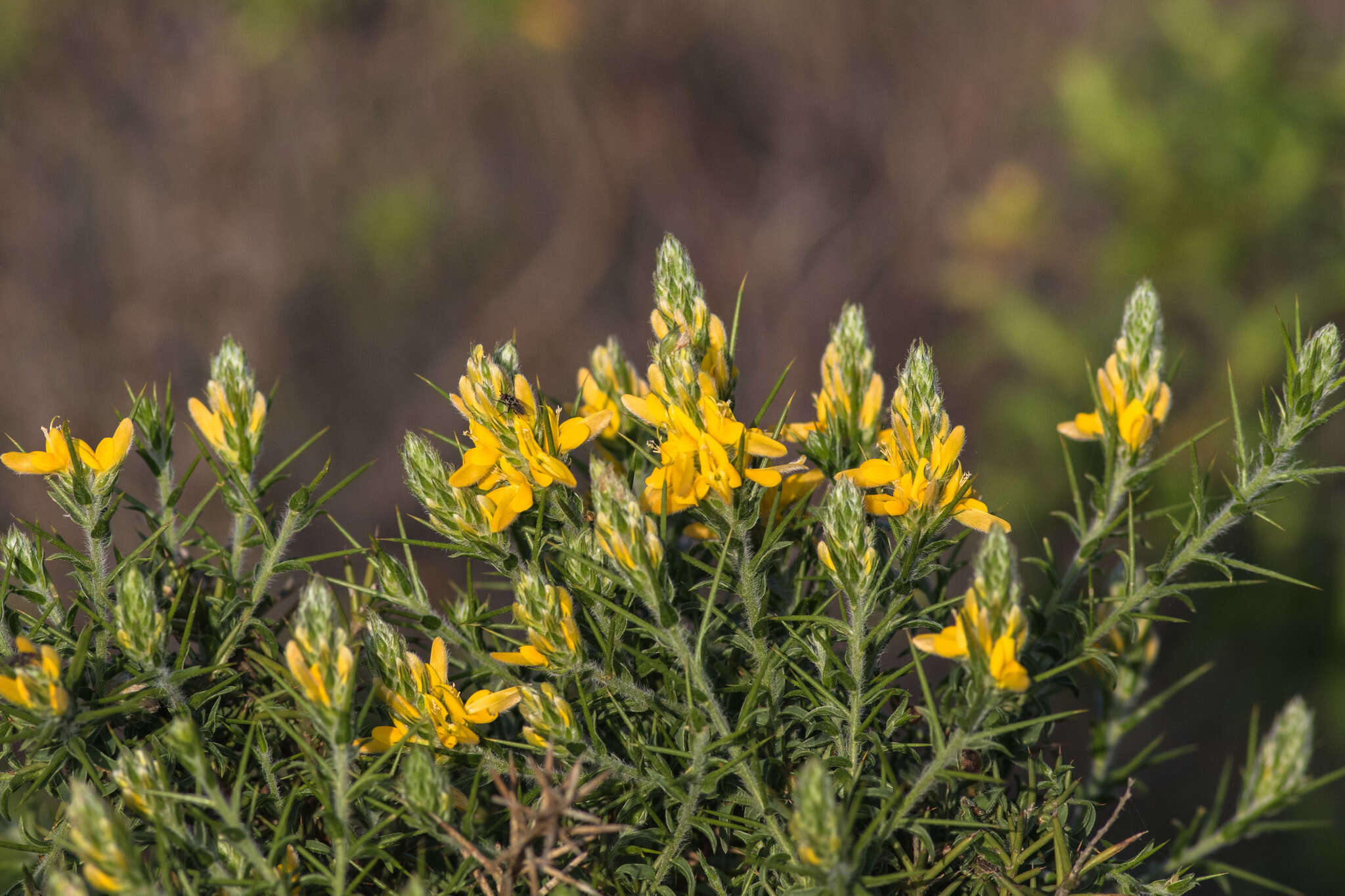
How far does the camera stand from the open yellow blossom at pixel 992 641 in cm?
87

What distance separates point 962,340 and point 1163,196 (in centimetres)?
121

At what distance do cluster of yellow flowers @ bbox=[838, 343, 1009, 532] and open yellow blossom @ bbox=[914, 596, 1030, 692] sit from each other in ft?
0.47

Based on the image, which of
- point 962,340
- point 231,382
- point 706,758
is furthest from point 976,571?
point 962,340

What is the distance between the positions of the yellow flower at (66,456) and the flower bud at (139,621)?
0.60ft

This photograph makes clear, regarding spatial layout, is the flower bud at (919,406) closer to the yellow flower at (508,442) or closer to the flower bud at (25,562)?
the yellow flower at (508,442)

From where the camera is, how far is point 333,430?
5.09m

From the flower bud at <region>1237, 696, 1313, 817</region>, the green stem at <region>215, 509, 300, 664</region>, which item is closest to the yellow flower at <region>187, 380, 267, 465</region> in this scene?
the green stem at <region>215, 509, 300, 664</region>


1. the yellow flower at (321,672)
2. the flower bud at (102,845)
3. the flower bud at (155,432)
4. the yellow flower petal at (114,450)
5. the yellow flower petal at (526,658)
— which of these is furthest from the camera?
the flower bud at (155,432)

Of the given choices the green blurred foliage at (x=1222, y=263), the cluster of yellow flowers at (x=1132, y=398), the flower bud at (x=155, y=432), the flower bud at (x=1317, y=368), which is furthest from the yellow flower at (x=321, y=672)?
the green blurred foliage at (x=1222, y=263)

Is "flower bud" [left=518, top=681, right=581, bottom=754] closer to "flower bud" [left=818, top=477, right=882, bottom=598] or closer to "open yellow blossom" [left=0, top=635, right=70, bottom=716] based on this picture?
"flower bud" [left=818, top=477, right=882, bottom=598]

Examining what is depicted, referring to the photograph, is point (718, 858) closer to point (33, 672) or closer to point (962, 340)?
point (33, 672)

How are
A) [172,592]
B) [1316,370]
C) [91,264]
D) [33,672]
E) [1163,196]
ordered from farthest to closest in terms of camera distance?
[91,264], [1163,196], [172,592], [1316,370], [33,672]

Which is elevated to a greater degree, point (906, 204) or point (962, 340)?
point (906, 204)

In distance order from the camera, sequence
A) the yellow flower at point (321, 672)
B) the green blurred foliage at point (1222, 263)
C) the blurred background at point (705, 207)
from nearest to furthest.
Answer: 1. the yellow flower at point (321, 672)
2. the green blurred foliage at point (1222, 263)
3. the blurred background at point (705, 207)
